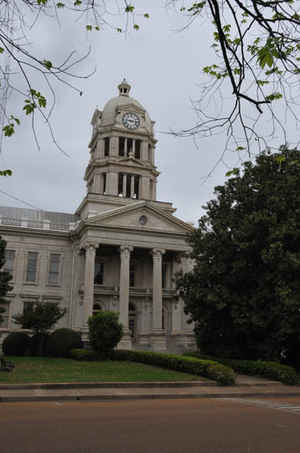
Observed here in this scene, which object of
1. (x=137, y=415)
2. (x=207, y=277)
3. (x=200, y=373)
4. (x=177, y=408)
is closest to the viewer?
(x=137, y=415)

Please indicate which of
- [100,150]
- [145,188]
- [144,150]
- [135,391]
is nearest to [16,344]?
[135,391]

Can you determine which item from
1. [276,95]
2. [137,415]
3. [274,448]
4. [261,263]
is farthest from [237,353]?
[276,95]

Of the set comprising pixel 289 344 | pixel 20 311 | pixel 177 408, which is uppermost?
pixel 20 311

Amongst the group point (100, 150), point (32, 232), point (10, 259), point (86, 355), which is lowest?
point (86, 355)

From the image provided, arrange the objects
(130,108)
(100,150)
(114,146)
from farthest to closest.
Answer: (130,108)
(100,150)
(114,146)

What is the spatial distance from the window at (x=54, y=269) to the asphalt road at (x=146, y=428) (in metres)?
30.1

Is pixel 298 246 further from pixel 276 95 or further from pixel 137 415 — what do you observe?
pixel 276 95

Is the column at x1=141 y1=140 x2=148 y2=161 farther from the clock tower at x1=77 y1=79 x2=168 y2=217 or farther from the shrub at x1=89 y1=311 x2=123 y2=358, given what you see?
the shrub at x1=89 y1=311 x2=123 y2=358

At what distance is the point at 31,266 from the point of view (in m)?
42.2

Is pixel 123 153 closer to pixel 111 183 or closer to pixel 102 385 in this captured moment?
pixel 111 183

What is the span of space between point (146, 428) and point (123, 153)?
46831 mm

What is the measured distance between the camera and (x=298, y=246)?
23375 mm

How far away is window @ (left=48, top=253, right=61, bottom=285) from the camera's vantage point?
1667 inches

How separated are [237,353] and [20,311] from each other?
21911 mm
